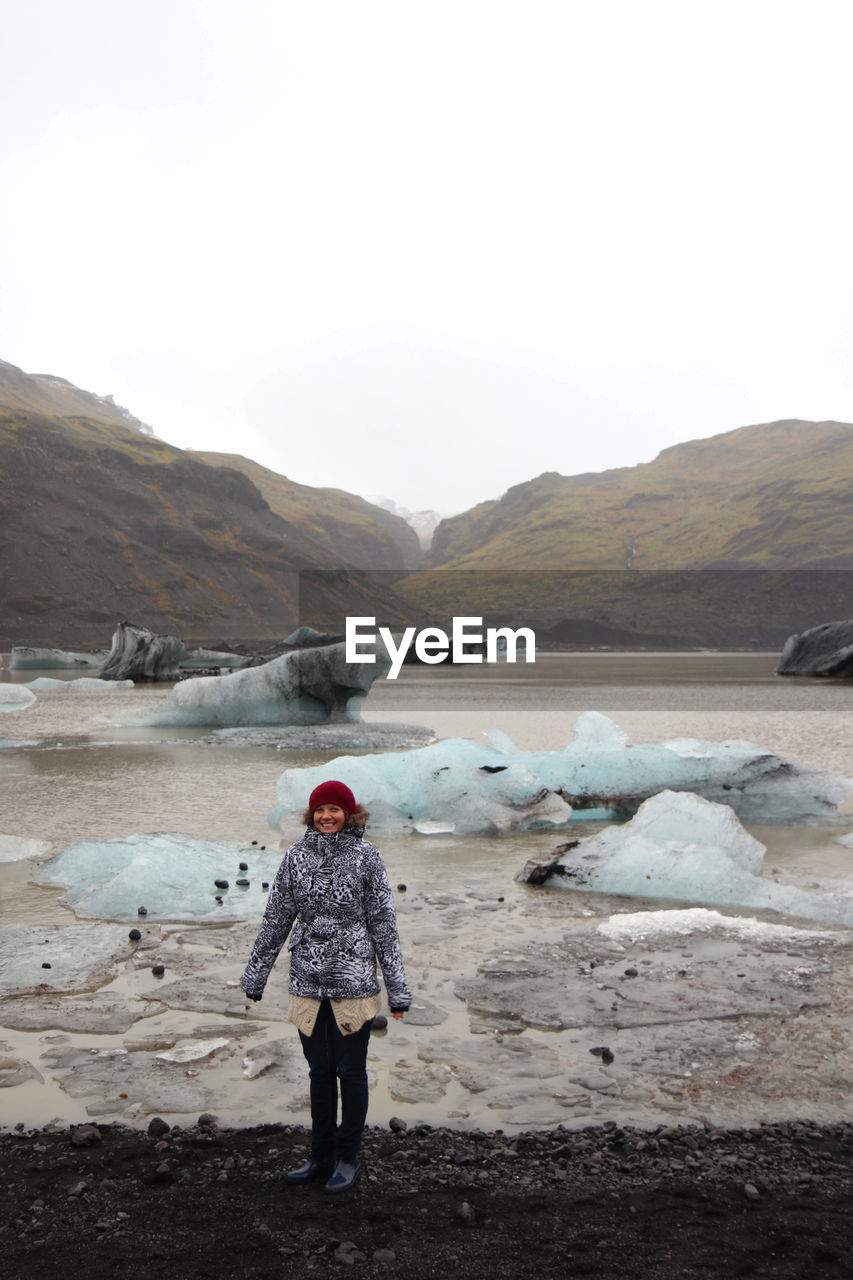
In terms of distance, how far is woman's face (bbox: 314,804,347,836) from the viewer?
3.79 meters

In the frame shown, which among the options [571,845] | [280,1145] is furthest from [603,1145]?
[571,845]

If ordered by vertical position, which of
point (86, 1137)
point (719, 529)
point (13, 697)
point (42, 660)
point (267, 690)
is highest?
point (719, 529)

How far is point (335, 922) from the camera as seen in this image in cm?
372

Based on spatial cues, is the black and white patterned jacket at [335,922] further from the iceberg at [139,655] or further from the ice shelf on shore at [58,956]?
the iceberg at [139,655]

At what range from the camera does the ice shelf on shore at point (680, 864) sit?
24.1 ft

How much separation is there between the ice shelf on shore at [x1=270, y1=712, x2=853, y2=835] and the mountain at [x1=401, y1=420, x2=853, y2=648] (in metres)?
90.9

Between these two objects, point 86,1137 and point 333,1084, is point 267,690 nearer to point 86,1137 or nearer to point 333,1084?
point 86,1137

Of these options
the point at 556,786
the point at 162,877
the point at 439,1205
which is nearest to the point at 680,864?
the point at 556,786

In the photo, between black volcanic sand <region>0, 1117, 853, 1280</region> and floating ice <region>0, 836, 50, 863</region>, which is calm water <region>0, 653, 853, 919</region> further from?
black volcanic sand <region>0, 1117, 853, 1280</region>

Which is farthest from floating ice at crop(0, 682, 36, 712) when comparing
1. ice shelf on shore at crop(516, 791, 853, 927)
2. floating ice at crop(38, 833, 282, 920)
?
ice shelf on shore at crop(516, 791, 853, 927)

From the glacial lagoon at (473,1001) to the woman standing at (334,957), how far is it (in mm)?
579

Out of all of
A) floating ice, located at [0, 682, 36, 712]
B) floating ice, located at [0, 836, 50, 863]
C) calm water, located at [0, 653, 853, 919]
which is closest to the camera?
floating ice, located at [0, 836, 50, 863]

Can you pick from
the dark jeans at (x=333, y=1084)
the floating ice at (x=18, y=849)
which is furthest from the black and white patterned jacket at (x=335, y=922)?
the floating ice at (x=18, y=849)

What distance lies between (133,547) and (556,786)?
83597 mm
